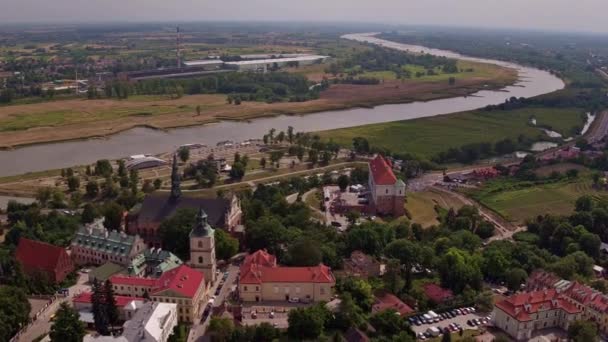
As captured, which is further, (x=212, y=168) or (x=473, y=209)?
(x=212, y=168)

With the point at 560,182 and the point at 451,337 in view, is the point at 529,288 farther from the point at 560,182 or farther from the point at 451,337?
the point at 560,182

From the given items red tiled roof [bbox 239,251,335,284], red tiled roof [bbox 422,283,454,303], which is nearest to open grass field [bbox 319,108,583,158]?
red tiled roof [bbox 422,283,454,303]

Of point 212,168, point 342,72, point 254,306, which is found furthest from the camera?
point 342,72

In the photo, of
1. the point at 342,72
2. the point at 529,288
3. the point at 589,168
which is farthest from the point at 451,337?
the point at 342,72

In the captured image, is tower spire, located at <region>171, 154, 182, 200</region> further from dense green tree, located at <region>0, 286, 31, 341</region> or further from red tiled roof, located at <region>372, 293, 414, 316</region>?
red tiled roof, located at <region>372, 293, 414, 316</region>

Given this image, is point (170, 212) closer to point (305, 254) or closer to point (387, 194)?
point (305, 254)

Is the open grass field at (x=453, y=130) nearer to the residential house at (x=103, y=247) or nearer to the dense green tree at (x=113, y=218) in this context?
the dense green tree at (x=113, y=218)

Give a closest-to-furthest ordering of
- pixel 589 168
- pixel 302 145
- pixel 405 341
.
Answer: pixel 405 341 < pixel 589 168 < pixel 302 145
